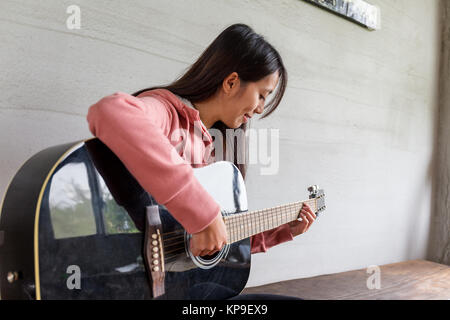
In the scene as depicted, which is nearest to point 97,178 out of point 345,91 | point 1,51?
point 1,51

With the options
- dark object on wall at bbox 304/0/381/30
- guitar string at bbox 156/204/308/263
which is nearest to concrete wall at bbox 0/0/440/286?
dark object on wall at bbox 304/0/381/30

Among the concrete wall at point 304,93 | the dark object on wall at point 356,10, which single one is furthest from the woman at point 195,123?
the dark object on wall at point 356,10

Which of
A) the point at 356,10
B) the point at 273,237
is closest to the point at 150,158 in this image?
the point at 273,237

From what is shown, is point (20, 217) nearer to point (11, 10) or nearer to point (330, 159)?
point (11, 10)

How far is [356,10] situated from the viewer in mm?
1725

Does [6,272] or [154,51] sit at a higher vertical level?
[154,51]

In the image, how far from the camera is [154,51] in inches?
43.4

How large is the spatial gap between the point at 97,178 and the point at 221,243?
27 cm

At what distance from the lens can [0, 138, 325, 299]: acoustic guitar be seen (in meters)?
0.55

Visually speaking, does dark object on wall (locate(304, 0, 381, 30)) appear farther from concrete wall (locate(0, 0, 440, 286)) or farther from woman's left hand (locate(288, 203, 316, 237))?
woman's left hand (locate(288, 203, 316, 237))

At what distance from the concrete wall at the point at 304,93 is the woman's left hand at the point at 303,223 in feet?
0.89

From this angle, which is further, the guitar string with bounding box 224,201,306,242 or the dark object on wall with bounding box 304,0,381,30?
the dark object on wall with bounding box 304,0,381,30

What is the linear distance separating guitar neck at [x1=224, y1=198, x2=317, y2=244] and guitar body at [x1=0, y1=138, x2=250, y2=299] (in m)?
0.13
